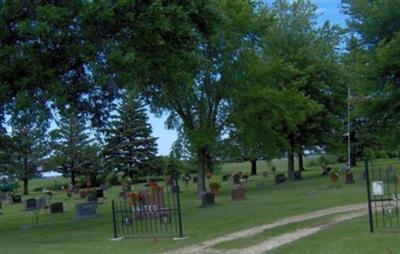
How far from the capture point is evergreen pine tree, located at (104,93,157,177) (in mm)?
65625

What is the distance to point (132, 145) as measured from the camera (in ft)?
216

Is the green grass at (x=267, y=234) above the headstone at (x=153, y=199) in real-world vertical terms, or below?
below

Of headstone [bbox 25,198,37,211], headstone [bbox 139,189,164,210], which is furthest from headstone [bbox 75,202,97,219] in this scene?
headstone [bbox 25,198,37,211]

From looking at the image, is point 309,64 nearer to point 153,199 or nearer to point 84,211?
point 84,211

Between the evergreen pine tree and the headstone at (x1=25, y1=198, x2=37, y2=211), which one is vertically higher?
the evergreen pine tree

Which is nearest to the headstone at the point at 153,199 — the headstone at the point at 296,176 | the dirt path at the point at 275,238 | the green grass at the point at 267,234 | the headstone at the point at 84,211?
the dirt path at the point at 275,238

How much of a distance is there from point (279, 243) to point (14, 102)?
31.1ft

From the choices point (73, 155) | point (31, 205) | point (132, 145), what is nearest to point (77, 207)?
point (31, 205)

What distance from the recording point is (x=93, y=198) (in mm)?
34719

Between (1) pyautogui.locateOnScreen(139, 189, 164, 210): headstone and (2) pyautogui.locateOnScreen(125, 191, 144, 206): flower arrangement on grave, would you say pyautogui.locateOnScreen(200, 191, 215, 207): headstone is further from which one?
(2) pyautogui.locateOnScreen(125, 191, 144, 206): flower arrangement on grave

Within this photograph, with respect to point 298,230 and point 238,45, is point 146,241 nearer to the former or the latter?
point 298,230

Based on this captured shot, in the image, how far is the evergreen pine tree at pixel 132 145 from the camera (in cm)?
6562

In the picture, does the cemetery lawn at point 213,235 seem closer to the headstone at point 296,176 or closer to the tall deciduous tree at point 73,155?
the headstone at point 296,176

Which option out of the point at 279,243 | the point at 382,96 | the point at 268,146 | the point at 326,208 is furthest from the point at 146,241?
the point at 268,146
